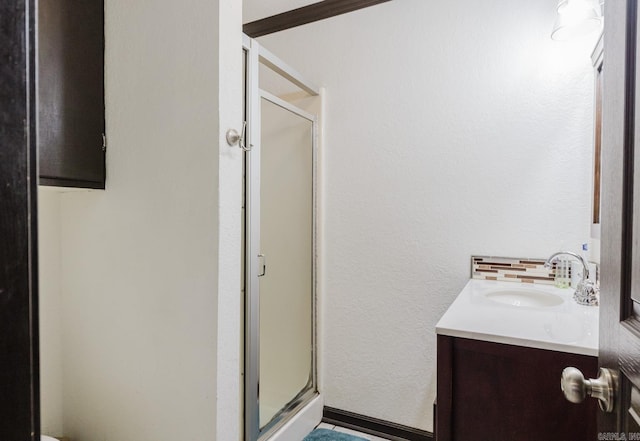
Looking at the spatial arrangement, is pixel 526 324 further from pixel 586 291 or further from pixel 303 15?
pixel 303 15

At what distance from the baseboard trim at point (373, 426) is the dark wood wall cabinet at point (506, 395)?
980 millimetres

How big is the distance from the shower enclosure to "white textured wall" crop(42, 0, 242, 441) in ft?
1.17

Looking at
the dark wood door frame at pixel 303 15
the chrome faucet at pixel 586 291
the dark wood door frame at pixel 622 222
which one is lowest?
the chrome faucet at pixel 586 291

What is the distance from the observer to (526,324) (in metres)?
1.16

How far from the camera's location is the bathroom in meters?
1.23

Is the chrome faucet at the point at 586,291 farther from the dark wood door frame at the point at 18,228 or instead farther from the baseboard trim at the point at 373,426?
the dark wood door frame at the point at 18,228

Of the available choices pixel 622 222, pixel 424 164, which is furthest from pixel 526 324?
pixel 424 164

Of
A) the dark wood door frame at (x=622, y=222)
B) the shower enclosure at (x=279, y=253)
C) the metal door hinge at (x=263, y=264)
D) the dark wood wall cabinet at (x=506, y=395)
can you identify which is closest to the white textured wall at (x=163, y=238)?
the shower enclosure at (x=279, y=253)

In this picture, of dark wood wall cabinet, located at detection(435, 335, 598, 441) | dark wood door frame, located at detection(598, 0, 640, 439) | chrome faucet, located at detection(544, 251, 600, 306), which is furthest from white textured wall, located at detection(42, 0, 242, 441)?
chrome faucet, located at detection(544, 251, 600, 306)

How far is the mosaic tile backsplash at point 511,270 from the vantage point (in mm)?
1724

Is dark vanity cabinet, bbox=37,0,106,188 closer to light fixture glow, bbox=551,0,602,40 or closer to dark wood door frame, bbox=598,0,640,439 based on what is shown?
dark wood door frame, bbox=598,0,640,439

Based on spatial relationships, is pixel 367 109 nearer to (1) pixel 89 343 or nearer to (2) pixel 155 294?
(2) pixel 155 294

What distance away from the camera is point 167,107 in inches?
50.6

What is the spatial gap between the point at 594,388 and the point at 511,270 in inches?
49.3
